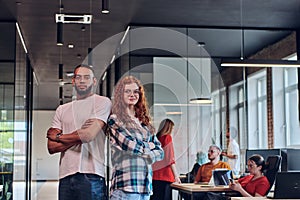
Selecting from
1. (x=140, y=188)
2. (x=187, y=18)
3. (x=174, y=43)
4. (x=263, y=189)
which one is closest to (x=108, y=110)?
(x=140, y=188)

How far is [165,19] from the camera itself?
7539 mm

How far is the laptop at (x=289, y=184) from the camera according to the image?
3510mm

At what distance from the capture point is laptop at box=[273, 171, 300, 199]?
351cm

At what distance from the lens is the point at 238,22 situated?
7.86 m

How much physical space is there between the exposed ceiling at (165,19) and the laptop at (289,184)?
3.60 m

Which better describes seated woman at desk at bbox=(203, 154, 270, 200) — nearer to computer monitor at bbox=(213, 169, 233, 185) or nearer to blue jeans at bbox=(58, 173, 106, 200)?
computer monitor at bbox=(213, 169, 233, 185)

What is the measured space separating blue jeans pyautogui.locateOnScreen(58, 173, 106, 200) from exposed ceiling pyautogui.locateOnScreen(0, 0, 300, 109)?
4.69m

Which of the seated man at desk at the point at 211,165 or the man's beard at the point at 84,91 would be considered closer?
the man's beard at the point at 84,91

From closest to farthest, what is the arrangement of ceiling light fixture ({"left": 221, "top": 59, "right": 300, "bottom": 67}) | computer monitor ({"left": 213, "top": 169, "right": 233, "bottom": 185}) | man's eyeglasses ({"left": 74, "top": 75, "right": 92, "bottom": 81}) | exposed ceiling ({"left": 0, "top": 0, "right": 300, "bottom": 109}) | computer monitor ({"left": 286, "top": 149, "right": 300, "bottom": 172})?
man's eyeglasses ({"left": 74, "top": 75, "right": 92, "bottom": 81}) < computer monitor ({"left": 286, "top": 149, "right": 300, "bottom": 172}) < computer monitor ({"left": 213, "top": 169, "right": 233, "bottom": 185}) < ceiling light fixture ({"left": 221, "top": 59, "right": 300, "bottom": 67}) < exposed ceiling ({"left": 0, "top": 0, "right": 300, "bottom": 109})

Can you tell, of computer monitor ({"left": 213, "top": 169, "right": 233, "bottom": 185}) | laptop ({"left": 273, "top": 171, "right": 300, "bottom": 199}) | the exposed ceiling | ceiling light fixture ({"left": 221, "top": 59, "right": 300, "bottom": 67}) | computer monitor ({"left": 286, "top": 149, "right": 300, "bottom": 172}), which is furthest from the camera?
the exposed ceiling

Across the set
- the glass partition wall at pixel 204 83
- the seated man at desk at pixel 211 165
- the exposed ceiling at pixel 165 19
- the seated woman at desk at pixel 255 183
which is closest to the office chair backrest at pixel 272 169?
the seated woman at desk at pixel 255 183

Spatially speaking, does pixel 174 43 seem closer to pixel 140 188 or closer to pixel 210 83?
pixel 210 83

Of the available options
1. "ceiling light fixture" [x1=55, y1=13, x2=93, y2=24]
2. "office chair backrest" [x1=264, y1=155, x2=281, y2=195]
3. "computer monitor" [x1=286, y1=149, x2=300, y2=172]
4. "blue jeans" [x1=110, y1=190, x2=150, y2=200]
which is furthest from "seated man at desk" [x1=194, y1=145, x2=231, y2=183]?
"blue jeans" [x1=110, y1=190, x2=150, y2=200]

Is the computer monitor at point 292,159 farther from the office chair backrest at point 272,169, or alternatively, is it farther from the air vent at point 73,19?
the air vent at point 73,19
